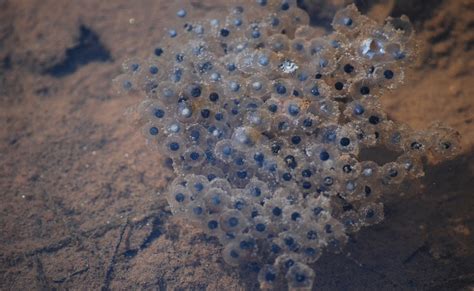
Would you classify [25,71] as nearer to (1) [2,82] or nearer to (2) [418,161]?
(1) [2,82]

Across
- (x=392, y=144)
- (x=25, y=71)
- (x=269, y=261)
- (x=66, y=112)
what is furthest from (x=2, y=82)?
(x=392, y=144)

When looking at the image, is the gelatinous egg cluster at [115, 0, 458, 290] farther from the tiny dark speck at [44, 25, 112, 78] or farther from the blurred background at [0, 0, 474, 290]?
the tiny dark speck at [44, 25, 112, 78]

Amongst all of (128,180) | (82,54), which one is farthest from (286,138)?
(82,54)

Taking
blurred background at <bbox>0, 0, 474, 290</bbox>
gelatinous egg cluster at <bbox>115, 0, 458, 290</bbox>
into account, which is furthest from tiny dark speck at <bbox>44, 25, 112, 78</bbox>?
gelatinous egg cluster at <bbox>115, 0, 458, 290</bbox>

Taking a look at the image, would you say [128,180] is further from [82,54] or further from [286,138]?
[82,54]

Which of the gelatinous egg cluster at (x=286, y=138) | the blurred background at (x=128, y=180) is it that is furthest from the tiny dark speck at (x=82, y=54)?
the gelatinous egg cluster at (x=286, y=138)
